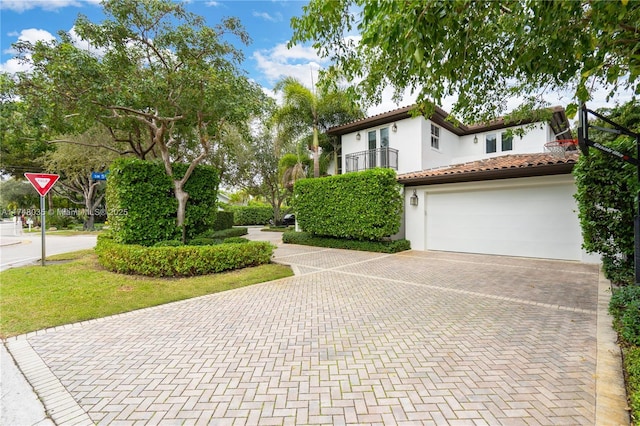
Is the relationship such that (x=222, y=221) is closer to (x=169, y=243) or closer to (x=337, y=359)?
(x=169, y=243)

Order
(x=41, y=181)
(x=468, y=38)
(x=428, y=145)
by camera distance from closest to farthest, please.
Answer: (x=468, y=38), (x=41, y=181), (x=428, y=145)

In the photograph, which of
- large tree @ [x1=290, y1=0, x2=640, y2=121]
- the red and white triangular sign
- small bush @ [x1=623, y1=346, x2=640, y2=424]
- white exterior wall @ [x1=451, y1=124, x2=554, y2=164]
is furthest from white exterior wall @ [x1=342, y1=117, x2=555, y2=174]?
the red and white triangular sign

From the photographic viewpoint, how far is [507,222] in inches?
412

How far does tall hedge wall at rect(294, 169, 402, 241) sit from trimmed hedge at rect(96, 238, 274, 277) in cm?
562

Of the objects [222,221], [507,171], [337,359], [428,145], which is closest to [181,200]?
[337,359]

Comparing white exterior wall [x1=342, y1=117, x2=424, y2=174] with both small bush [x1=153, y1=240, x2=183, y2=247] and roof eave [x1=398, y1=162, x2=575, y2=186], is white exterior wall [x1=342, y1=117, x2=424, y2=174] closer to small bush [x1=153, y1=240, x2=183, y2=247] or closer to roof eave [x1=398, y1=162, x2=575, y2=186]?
roof eave [x1=398, y1=162, x2=575, y2=186]

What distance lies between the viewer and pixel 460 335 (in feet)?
13.4

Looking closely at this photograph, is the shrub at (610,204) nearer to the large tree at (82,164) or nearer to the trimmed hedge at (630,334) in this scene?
the trimmed hedge at (630,334)

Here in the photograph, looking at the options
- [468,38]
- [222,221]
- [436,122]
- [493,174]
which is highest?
[436,122]

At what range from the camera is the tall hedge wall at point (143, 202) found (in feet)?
29.4

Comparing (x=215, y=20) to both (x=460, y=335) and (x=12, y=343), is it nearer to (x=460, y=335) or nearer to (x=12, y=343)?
(x=12, y=343)

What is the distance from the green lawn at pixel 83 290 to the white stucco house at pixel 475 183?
7.23 metres

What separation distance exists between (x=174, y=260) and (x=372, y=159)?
11.0 m

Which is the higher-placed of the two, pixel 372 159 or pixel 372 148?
pixel 372 148
